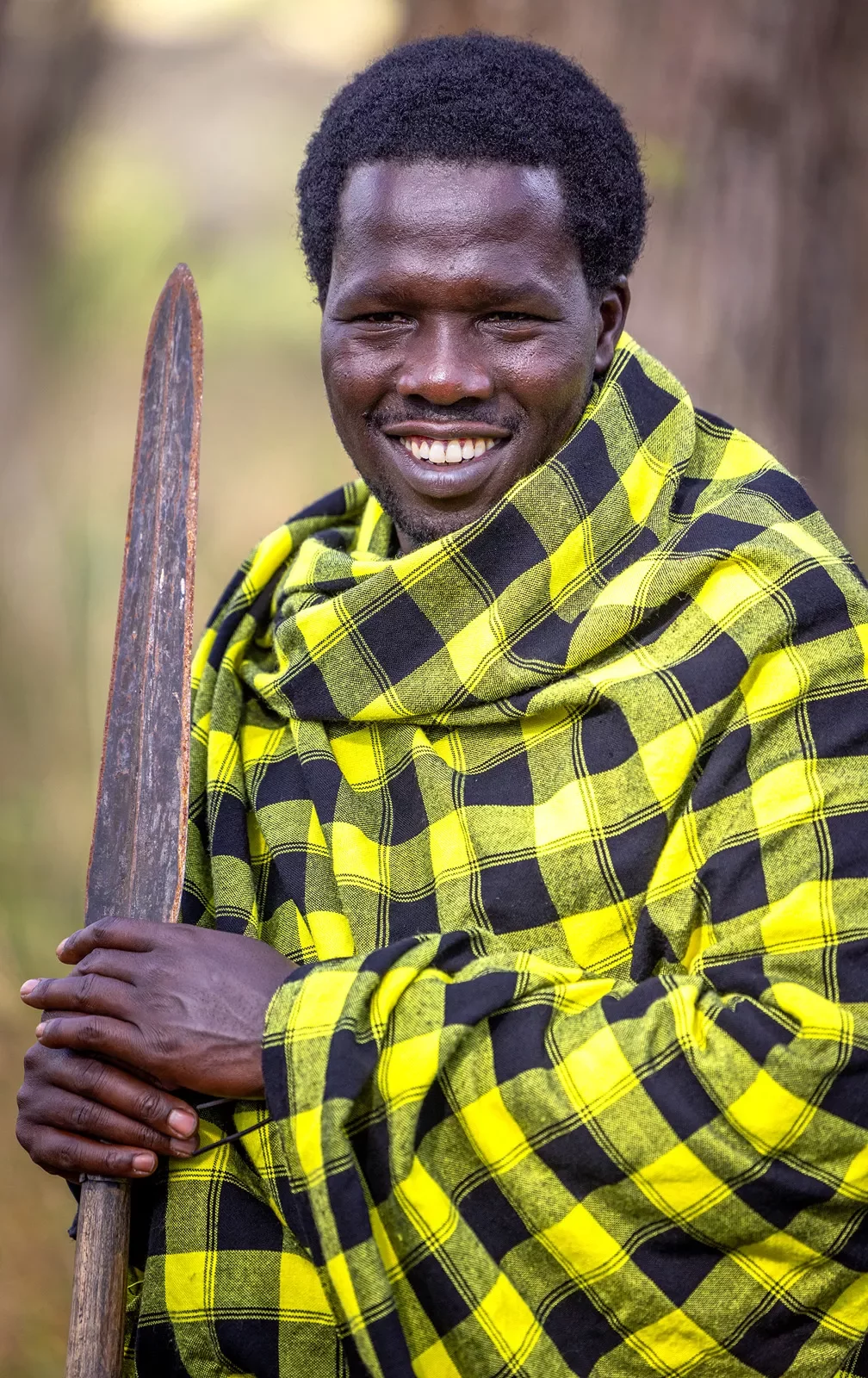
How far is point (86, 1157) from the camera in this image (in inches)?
59.2

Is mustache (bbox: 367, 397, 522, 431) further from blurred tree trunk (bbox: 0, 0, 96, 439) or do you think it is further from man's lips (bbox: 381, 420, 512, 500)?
blurred tree trunk (bbox: 0, 0, 96, 439)

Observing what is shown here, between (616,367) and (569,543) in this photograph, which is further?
(616,367)

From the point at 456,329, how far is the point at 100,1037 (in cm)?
92

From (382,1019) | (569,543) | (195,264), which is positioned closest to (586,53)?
(195,264)

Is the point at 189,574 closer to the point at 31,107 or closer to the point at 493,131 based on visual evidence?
the point at 493,131

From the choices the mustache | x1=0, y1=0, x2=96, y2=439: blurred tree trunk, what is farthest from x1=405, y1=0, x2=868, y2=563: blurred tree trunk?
the mustache

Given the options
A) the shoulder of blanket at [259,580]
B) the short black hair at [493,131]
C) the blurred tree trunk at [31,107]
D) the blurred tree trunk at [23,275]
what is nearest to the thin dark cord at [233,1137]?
the shoulder of blanket at [259,580]

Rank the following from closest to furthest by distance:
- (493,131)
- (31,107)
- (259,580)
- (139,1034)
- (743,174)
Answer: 1. (139,1034)
2. (493,131)
3. (259,580)
4. (743,174)
5. (31,107)

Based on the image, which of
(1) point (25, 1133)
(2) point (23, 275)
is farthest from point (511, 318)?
(2) point (23, 275)

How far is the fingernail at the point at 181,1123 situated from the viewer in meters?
1.50

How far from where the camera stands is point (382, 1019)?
142 cm

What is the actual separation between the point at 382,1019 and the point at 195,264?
134 inches

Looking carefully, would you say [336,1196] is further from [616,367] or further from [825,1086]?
[616,367]

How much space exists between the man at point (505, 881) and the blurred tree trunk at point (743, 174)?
5.42ft
